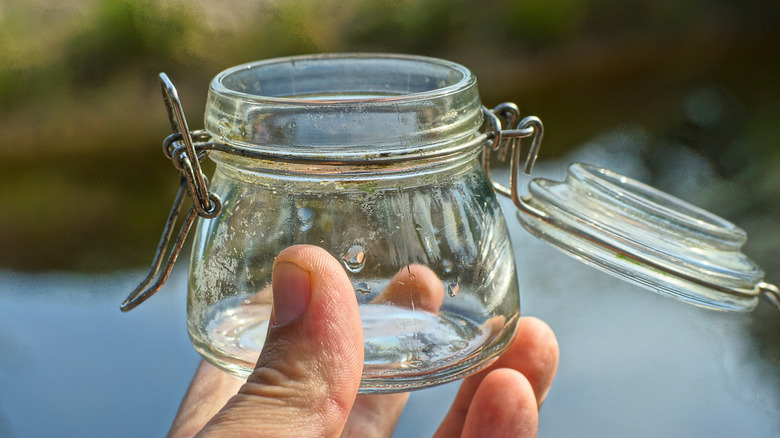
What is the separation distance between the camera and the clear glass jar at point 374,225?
0.36 meters

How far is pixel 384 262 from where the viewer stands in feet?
1.22

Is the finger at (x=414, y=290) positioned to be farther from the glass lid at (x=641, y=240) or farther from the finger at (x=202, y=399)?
the finger at (x=202, y=399)

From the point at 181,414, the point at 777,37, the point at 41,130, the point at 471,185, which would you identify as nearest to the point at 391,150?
the point at 471,185

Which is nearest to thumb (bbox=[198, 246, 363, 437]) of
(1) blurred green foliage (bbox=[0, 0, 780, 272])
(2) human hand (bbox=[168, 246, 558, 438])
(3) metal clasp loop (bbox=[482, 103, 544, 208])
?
(2) human hand (bbox=[168, 246, 558, 438])

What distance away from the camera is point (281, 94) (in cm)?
48

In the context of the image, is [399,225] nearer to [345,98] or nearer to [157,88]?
[345,98]

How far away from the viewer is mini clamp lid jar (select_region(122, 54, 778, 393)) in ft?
1.19

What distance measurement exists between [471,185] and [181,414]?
0.28 meters

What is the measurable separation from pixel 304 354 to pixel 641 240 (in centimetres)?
20

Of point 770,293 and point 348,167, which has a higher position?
point 348,167

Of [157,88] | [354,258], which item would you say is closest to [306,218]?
[354,258]

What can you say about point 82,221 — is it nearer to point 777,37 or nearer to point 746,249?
point 746,249

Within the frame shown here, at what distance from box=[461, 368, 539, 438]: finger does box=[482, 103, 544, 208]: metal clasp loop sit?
134 mm

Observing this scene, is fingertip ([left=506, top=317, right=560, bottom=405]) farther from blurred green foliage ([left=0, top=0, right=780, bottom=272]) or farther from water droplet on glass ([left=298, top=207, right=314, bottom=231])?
blurred green foliage ([left=0, top=0, right=780, bottom=272])
